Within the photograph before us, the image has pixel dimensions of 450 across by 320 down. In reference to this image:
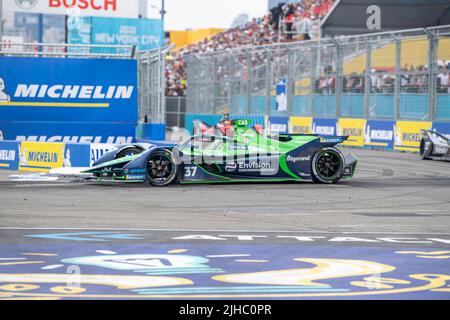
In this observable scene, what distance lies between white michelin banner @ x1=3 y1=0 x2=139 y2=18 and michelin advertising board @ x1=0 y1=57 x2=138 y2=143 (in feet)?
26.2

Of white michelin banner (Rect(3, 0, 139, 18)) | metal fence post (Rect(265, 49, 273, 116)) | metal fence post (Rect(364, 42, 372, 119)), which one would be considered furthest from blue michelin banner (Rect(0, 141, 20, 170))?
metal fence post (Rect(265, 49, 273, 116))

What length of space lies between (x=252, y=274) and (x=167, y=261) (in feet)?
3.28

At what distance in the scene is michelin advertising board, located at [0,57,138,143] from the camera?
84.6ft

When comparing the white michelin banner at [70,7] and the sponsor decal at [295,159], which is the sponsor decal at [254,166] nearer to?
the sponsor decal at [295,159]

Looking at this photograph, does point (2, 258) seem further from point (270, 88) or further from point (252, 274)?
point (270, 88)

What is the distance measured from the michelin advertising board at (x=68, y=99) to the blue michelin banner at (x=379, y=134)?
9320 mm

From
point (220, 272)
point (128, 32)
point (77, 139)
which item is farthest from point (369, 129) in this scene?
point (220, 272)

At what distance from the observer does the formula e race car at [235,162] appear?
16453 mm

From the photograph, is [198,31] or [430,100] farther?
[198,31]

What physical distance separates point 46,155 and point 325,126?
17.1 meters

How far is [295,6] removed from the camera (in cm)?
5503
